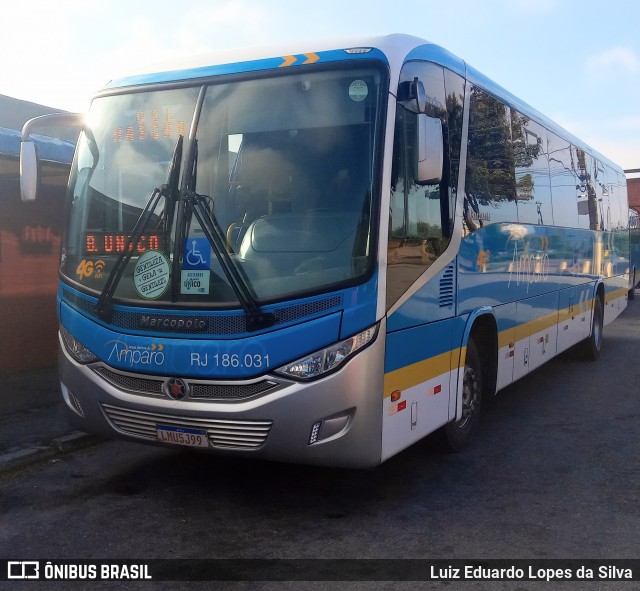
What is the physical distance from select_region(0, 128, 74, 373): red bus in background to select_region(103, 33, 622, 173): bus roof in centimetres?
457

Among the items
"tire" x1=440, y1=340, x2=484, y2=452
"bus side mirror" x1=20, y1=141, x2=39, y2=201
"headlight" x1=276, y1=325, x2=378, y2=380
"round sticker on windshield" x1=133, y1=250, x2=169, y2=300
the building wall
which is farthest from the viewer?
the building wall

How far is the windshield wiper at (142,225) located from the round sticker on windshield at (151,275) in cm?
10

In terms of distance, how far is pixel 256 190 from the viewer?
200 inches

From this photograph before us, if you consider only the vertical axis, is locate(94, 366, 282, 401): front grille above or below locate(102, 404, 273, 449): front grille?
above

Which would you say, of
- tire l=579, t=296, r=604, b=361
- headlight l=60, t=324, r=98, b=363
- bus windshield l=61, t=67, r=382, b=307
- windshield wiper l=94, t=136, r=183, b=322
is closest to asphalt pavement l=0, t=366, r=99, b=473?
headlight l=60, t=324, r=98, b=363

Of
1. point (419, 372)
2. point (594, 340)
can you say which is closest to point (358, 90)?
point (419, 372)

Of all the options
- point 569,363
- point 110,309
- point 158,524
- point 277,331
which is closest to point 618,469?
point 277,331

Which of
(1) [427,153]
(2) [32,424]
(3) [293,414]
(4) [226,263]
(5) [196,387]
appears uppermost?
(1) [427,153]

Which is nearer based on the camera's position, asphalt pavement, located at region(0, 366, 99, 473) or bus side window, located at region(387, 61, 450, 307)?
bus side window, located at region(387, 61, 450, 307)

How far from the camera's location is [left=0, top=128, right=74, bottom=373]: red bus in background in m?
9.82

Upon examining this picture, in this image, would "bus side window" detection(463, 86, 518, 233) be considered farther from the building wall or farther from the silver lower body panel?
the building wall

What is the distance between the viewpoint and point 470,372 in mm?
6746

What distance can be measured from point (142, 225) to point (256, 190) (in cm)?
81

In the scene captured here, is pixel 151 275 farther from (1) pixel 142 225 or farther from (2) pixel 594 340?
(2) pixel 594 340
